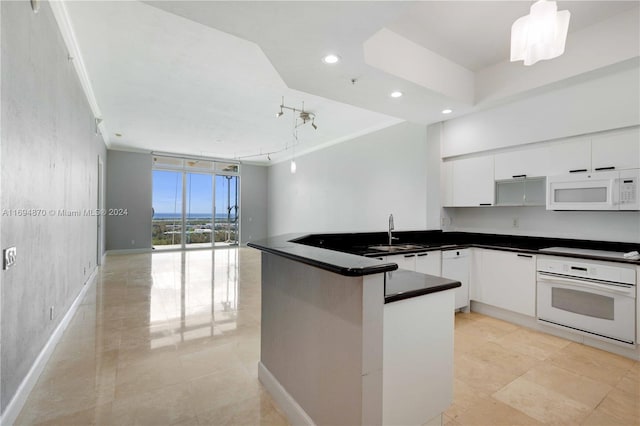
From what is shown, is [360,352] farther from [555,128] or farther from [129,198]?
[129,198]

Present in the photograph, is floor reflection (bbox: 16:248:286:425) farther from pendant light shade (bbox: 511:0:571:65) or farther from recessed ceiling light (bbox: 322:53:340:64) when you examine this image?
pendant light shade (bbox: 511:0:571:65)

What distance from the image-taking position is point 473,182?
4137mm

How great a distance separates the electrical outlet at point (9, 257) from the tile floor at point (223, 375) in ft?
3.09

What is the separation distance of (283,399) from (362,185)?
4.99 metres

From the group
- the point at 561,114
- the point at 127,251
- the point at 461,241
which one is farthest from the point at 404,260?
the point at 127,251

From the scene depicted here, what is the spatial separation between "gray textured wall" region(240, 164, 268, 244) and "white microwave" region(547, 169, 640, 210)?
351 inches

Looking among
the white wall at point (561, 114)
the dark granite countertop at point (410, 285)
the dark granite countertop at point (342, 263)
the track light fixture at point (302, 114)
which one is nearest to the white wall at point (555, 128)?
the white wall at point (561, 114)

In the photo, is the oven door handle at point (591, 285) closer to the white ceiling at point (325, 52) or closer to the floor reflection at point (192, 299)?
the white ceiling at point (325, 52)

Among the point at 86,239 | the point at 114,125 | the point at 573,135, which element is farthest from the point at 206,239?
the point at 573,135

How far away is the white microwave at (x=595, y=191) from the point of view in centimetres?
278

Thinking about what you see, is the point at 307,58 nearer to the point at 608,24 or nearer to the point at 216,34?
the point at 216,34

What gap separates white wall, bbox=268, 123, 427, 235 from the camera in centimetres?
513

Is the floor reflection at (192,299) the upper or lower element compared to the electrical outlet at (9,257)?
lower

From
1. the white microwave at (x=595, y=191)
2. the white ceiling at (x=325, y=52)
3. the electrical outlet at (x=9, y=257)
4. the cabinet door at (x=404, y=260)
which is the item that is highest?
the white ceiling at (x=325, y=52)
